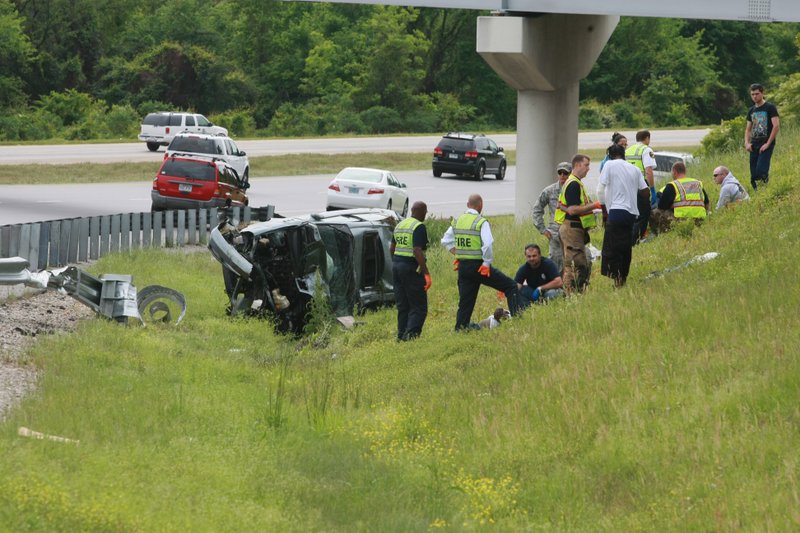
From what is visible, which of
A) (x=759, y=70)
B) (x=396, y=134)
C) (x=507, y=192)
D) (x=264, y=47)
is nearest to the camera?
(x=507, y=192)

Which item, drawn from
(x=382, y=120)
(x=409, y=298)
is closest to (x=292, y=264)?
(x=409, y=298)

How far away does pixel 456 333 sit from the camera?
15.0 metres

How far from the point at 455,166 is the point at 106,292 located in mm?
29244

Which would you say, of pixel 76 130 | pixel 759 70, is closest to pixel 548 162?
pixel 76 130

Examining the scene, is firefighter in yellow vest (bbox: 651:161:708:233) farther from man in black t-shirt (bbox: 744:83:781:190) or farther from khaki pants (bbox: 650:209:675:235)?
man in black t-shirt (bbox: 744:83:781:190)

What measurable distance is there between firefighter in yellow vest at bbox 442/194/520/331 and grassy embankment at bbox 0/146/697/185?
25.5 m

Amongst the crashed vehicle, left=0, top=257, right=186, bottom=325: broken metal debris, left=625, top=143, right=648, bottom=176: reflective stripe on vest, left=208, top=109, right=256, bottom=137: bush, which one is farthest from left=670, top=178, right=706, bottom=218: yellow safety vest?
left=208, top=109, right=256, bottom=137: bush

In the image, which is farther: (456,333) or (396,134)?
(396,134)

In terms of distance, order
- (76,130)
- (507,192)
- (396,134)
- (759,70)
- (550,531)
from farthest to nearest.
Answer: (759,70) → (396,134) → (76,130) → (507,192) → (550,531)

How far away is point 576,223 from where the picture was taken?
14.6 meters

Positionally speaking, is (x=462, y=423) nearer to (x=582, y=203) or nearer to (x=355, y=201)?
(x=582, y=203)

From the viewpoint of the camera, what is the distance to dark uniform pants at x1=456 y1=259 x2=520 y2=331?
48.0 ft

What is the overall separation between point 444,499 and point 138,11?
67.0 metres

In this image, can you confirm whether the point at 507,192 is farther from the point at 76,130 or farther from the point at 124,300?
the point at 124,300
